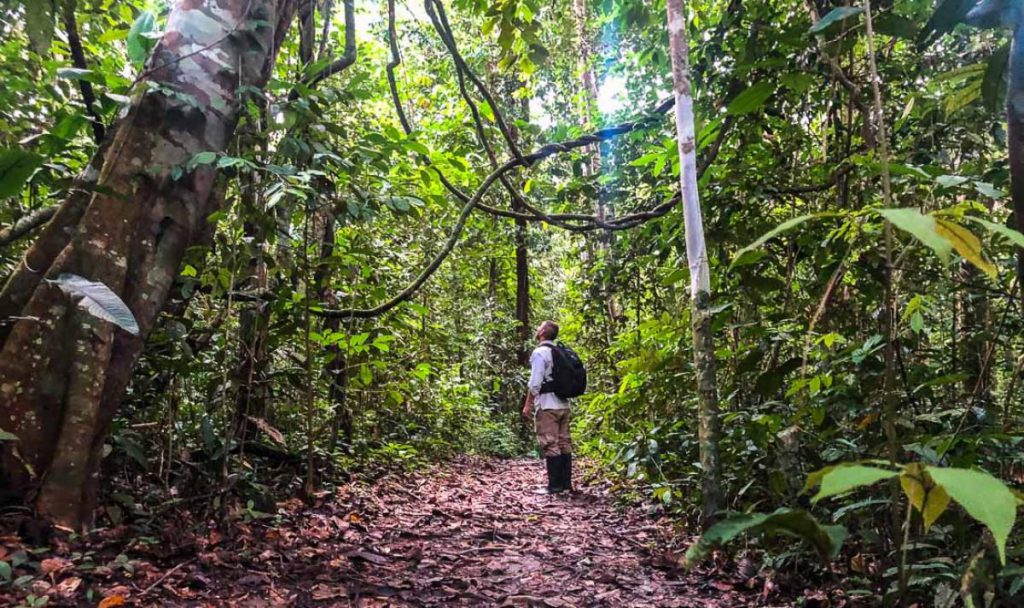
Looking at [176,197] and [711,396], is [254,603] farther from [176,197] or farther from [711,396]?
[711,396]

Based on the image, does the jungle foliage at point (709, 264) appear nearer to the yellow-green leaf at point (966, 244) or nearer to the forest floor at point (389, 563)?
the yellow-green leaf at point (966, 244)

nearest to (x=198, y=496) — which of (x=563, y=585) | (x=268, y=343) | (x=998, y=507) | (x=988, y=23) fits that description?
(x=268, y=343)

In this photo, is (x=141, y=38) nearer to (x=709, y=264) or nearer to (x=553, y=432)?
(x=709, y=264)

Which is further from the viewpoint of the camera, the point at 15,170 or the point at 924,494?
the point at 15,170

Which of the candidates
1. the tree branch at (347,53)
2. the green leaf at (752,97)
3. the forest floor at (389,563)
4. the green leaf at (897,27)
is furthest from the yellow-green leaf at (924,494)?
the tree branch at (347,53)

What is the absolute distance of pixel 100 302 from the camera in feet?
7.25

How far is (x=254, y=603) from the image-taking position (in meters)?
2.56

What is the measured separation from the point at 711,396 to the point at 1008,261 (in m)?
1.84

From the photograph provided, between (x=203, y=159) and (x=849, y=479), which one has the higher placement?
(x=203, y=159)

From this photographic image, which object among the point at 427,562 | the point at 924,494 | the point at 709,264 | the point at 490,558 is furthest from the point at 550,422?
the point at 924,494

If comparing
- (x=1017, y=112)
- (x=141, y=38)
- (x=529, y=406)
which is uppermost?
(x=141, y=38)

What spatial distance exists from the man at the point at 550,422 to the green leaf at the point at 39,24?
4926 mm

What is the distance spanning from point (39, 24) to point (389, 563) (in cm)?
306

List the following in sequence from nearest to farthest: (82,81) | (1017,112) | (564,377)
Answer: (1017,112), (82,81), (564,377)
